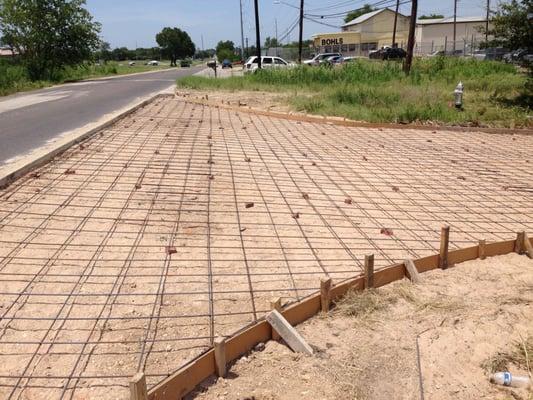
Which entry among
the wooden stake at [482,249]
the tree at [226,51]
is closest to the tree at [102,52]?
the tree at [226,51]

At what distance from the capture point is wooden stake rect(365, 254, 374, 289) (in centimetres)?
349

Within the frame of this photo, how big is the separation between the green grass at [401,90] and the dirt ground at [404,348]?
781 centimetres

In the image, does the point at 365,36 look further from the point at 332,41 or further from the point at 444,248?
the point at 444,248

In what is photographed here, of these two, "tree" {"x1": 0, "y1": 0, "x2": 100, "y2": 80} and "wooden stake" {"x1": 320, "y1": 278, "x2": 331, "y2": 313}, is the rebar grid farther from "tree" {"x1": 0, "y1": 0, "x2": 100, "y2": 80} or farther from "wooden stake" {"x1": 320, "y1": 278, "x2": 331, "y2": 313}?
"tree" {"x1": 0, "y1": 0, "x2": 100, "y2": 80}

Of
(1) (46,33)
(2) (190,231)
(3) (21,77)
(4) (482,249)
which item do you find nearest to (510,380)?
(4) (482,249)

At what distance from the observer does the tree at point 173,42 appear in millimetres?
83688

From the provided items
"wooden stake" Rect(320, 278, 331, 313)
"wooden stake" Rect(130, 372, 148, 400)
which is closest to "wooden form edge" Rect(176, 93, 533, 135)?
"wooden stake" Rect(320, 278, 331, 313)

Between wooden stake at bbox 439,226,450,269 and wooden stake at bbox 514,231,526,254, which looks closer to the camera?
wooden stake at bbox 439,226,450,269

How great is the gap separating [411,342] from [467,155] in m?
5.92

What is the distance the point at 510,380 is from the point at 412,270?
47.9 inches

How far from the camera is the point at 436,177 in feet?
22.4

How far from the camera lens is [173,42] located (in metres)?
83.7

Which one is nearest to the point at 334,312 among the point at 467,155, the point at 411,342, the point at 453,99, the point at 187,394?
the point at 411,342

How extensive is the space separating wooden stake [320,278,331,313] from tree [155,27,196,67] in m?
83.2
